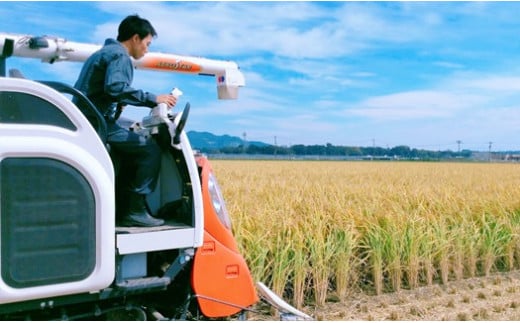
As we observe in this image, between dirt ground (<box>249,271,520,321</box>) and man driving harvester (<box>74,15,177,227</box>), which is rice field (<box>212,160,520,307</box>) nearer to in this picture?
dirt ground (<box>249,271,520,321</box>)

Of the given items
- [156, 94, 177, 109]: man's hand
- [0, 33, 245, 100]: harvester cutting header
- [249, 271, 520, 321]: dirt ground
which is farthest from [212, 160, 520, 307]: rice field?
[156, 94, 177, 109]: man's hand

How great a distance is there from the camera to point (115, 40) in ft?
10.3

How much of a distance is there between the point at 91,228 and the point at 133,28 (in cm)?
125

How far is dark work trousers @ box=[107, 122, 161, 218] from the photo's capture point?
2.98 metres

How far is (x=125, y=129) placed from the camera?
302 cm

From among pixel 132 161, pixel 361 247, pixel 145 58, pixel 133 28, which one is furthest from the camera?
pixel 361 247

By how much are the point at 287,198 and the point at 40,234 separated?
16.4 ft

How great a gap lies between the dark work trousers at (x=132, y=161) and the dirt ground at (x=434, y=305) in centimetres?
162

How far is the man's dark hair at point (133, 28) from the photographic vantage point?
3213 millimetres

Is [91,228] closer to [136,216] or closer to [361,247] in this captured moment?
[136,216]

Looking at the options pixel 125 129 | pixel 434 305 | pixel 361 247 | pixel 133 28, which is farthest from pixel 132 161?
pixel 434 305

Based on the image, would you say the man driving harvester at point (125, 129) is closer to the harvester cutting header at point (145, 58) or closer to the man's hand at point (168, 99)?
the man's hand at point (168, 99)

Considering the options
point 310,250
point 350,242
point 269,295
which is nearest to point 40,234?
point 269,295

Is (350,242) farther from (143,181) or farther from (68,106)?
(68,106)
